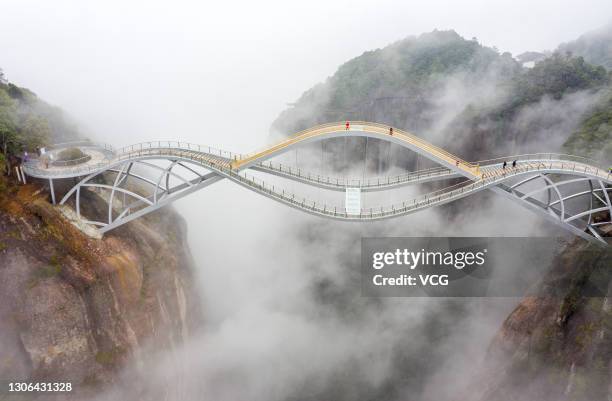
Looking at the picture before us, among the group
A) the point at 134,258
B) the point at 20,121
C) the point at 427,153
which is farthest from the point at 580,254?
the point at 20,121

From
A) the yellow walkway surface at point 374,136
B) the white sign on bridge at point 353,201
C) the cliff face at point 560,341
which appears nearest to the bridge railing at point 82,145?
the yellow walkway surface at point 374,136

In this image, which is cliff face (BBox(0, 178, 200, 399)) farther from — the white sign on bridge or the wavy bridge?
the white sign on bridge

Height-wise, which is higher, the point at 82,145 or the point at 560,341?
the point at 82,145

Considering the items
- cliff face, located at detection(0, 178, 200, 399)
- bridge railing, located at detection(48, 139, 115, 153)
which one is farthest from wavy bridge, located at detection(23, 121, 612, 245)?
bridge railing, located at detection(48, 139, 115, 153)

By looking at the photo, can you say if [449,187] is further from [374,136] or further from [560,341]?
[560,341]

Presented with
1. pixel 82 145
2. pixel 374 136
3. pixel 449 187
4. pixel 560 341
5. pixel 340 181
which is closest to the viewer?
pixel 560 341

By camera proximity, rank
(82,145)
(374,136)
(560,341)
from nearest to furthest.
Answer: (560,341) → (374,136) → (82,145)

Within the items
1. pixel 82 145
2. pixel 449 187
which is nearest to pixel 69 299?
pixel 82 145

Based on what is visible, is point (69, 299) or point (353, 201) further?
point (353, 201)

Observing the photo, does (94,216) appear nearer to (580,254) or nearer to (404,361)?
(404,361)
